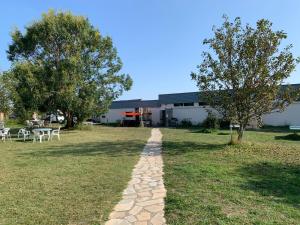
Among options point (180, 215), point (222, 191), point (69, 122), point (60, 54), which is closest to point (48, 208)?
point (180, 215)

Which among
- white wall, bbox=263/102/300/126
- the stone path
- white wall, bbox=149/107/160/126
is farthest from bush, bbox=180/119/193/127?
the stone path

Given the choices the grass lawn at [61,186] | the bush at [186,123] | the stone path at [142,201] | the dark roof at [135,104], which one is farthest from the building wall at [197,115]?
the stone path at [142,201]

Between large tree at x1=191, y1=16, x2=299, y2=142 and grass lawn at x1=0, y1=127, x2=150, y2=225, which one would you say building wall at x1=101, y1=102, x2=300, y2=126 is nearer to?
large tree at x1=191, y1=16, x2=299, y2=142

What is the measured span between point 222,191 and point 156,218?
2.14 meters

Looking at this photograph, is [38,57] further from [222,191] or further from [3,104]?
[222,191]

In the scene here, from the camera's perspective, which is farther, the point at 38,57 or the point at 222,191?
the point at 38,57

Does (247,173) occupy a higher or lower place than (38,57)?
lower

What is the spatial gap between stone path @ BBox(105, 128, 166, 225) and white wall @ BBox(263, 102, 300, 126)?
90.8 feet

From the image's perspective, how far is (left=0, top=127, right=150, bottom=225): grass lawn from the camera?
5508mm

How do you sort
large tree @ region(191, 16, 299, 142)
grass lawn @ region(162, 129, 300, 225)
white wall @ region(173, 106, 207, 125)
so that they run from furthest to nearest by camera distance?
1. white wall @ region(173, 106, 207, 125)
2. large tree @ region(191, 16, 299, 142)
3. grass lawn @ region(162, 129, 300, 225)

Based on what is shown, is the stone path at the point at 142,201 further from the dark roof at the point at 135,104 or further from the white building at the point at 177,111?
the dark roof at the point at 135,104

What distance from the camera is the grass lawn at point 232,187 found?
5.40 m

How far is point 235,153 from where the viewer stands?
12.7m

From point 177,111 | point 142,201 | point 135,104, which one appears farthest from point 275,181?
point 135,104
